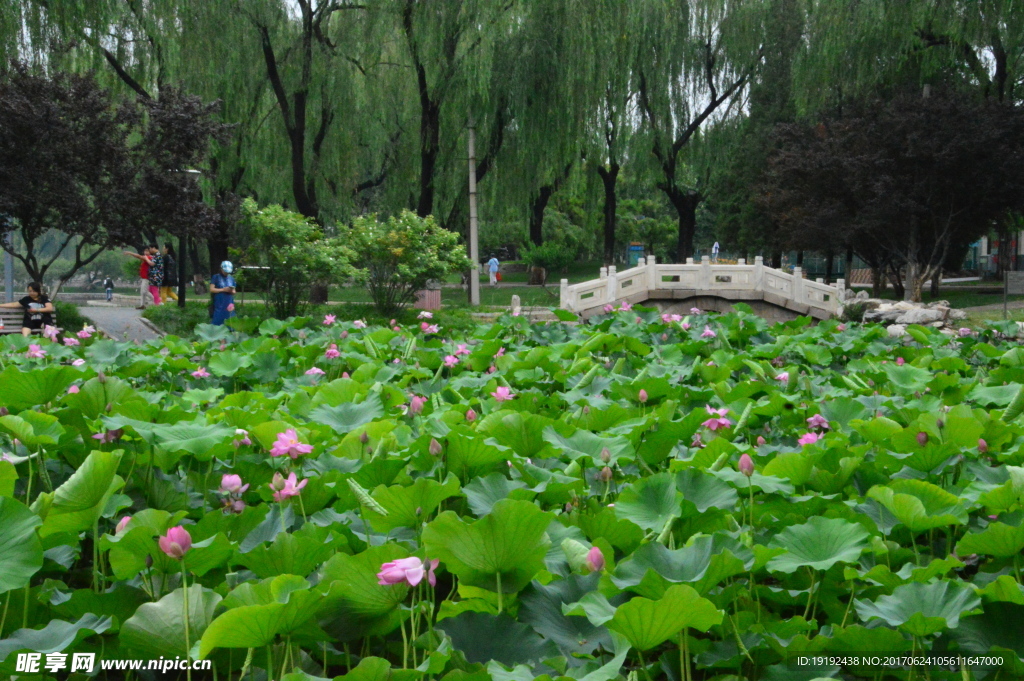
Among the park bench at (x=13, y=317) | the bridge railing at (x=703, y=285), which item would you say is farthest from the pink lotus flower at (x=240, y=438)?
the bridge railing at (x=703, y=285)

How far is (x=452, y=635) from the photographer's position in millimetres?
1227

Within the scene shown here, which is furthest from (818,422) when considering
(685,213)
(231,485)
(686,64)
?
(685,213)

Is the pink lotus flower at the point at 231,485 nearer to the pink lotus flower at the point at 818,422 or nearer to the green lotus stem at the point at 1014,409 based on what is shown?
the pink lotus flower at the point at 818,422

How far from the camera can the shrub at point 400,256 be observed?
52.0ft

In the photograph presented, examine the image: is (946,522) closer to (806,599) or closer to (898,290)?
(806,599)

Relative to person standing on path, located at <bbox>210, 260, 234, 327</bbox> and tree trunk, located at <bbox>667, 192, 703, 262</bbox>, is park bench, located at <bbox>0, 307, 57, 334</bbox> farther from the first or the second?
tree trunk, located at <bbox>667, 192, 703, 262</bbox>

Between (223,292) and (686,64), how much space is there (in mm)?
14976

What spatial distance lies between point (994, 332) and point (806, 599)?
5232 mm

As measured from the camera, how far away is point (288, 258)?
14344mm

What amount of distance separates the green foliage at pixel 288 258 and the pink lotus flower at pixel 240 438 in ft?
40.7

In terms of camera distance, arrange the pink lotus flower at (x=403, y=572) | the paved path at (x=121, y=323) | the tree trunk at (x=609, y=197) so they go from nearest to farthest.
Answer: the pink lotus flower at (x=403, y=572), the paved path at (x=121, y=323), the tree trunk at (x=609, y=197)

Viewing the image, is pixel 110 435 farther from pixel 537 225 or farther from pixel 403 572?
pixel 537 225

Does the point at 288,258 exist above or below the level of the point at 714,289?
above

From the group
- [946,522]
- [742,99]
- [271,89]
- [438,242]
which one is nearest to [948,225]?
[742,99]
